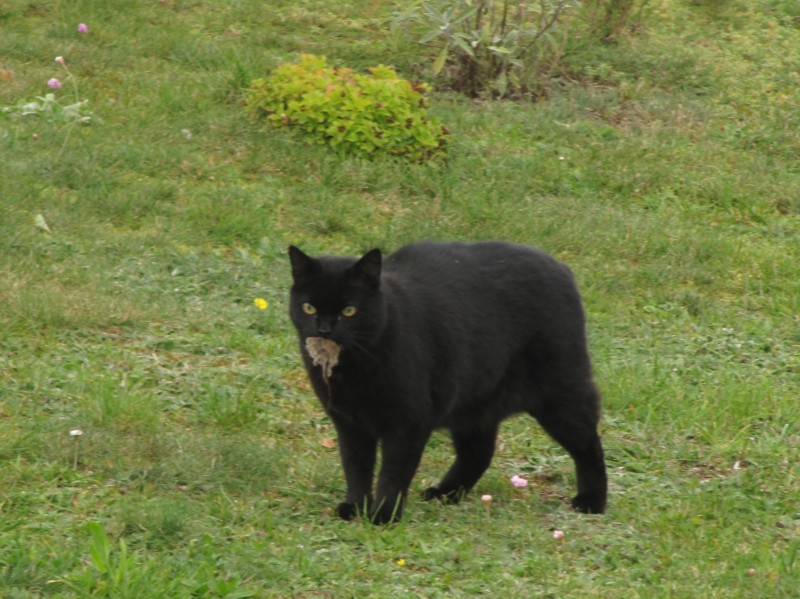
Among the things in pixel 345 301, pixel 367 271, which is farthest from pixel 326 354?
pixel 367 271

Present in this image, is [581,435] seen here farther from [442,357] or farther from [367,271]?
[367,271]

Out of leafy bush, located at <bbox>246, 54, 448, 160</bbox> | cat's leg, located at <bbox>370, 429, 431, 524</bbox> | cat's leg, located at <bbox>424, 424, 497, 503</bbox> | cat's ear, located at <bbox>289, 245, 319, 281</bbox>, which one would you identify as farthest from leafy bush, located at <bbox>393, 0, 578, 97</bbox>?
cat's leg, located at <bbox>370, 429, 431, 524</bbox>

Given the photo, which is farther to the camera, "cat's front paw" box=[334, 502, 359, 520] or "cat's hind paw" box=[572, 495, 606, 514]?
"cat's hind paw" box=[572, 495, 606, 514]

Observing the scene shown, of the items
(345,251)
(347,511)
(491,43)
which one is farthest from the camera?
(491,43)

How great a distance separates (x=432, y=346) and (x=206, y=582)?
4.30 feet

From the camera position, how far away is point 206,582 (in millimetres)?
3723

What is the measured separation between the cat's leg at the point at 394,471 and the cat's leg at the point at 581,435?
1.97ft

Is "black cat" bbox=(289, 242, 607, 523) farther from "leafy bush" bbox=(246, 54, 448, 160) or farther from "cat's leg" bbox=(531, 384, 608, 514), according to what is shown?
"leafy bush" bbox=(246, 54, 448, 160)

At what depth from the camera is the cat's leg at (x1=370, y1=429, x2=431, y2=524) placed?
448cm

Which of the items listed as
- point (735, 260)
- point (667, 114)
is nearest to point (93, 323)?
point (735, 260)

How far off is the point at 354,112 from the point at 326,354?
400 cm

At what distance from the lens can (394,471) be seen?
4496 millimetres

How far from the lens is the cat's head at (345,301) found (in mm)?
4418

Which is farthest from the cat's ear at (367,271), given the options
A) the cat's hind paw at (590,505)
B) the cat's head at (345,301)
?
the cat's hind paw at (590,505)
